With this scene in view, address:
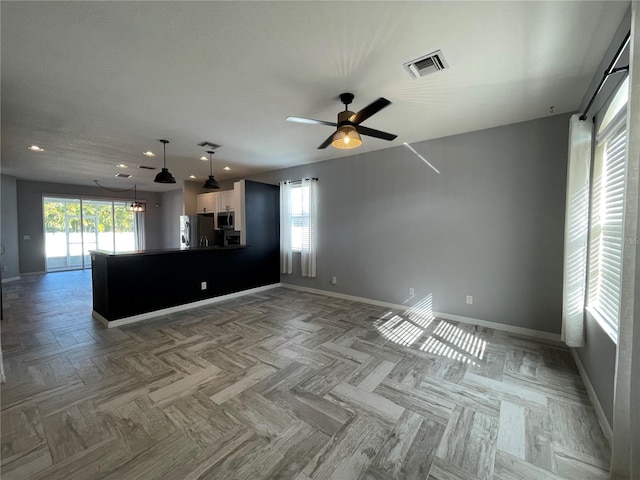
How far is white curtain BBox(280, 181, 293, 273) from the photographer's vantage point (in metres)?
5.90

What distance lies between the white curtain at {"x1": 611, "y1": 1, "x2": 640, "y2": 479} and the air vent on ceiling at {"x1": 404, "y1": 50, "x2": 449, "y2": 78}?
1.14 metres

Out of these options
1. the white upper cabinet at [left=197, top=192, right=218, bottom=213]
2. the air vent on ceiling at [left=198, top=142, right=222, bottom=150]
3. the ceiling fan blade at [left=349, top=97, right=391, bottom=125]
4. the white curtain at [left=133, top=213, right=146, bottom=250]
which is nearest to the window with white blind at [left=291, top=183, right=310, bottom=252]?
the air vent on ceiling at [left=198, top=142, right=222, bottom=150]

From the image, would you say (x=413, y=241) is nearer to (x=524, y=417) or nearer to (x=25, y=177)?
(x=524, y=417)

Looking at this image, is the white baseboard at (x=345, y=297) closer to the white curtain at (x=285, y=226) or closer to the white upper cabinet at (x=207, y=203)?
the white curtain at (x=285, y=226)

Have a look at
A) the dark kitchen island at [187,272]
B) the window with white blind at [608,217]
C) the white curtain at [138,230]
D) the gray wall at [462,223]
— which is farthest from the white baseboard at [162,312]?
the white curtain at [138,230]

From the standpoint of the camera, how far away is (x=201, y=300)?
4738 mm

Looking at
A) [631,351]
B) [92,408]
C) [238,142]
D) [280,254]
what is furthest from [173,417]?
[280,254]

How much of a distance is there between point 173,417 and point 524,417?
2.59 meters

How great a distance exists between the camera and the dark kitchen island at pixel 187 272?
12.5ft

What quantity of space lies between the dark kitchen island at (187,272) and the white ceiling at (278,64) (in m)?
1.91

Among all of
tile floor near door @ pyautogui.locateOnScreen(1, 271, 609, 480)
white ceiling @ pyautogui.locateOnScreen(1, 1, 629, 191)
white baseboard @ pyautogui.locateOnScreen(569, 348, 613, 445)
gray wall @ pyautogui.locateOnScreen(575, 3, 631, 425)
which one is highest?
white ceiling @ pyautogui.locateOnScreen(1, 1, 629, 191)

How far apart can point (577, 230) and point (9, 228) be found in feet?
36.3

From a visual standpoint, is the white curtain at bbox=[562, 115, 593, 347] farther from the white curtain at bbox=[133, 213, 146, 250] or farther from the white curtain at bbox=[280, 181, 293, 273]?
the white curtain at bbox=[133, 213, 146, 250]

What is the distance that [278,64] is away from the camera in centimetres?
221
